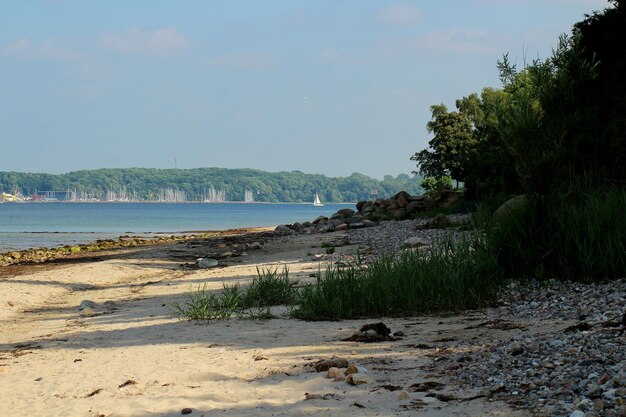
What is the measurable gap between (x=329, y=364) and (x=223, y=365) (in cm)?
116

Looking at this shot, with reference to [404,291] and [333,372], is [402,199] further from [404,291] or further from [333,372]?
[333,372]

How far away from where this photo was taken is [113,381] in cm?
707

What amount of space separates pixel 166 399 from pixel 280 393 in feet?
3.13

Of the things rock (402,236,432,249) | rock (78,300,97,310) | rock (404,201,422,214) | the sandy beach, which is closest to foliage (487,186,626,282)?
the sandy beach

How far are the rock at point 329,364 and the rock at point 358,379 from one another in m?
0.40

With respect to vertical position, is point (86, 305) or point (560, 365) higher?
point (560, 365)

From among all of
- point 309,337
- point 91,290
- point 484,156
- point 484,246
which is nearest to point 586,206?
point 484,246

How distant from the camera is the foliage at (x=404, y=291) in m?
10.1

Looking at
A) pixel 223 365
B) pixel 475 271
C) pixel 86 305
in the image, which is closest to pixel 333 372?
pixel 223 365

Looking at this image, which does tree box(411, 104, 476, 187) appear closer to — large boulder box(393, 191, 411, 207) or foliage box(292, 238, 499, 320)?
large boulder box(393, 191, 411, 207)

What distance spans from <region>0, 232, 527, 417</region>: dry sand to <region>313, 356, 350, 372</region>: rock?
0.32ft

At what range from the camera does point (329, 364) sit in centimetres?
689

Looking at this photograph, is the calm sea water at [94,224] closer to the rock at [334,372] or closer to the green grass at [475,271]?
the green grass at [475,271]

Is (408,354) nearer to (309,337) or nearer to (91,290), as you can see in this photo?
(309,337)
